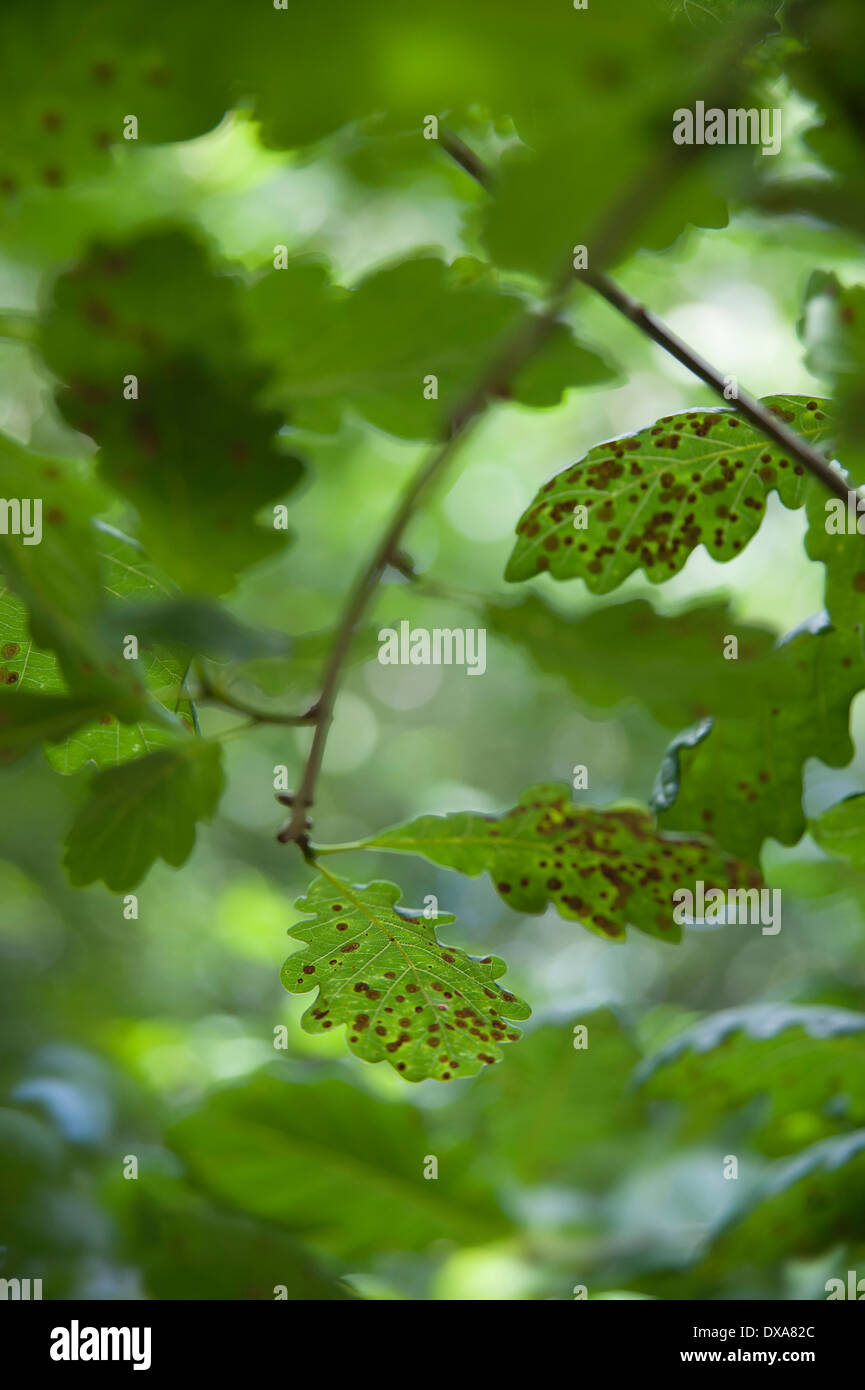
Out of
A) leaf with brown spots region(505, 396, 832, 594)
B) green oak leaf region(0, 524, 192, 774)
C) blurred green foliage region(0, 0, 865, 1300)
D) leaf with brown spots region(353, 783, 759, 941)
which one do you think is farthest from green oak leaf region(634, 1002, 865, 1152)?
green oak leaf region(0, 524, 192, 774)

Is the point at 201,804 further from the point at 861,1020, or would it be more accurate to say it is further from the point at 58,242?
the point at 58,242

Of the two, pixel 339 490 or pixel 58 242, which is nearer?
pixel 58 242

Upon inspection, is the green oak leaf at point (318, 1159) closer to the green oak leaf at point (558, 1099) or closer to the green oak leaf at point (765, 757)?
the green oak leaf at point (558, 1099)

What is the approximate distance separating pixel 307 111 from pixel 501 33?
0.06 m

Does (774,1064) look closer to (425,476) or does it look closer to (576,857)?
(576,857)

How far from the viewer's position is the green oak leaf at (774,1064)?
2.79ft

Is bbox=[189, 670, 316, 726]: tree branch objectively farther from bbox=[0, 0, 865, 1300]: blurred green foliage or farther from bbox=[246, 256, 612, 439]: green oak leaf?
bbox=[246, 256, 612, 439]: green oak leaf

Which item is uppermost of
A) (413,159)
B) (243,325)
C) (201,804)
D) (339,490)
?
(339,490)

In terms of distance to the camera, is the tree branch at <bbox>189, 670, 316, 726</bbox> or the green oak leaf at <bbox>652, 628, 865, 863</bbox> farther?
the green oak leaf at <bbox>652, 628, 865, 863</bbox>

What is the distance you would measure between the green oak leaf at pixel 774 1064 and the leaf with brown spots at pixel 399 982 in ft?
1.26

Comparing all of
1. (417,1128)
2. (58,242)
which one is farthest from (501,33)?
(58,242)

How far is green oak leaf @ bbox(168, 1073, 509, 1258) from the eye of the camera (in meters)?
0.99

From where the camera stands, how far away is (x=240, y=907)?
2043mm

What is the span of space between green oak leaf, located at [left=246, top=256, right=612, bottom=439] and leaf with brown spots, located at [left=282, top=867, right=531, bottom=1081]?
254 millimetres
